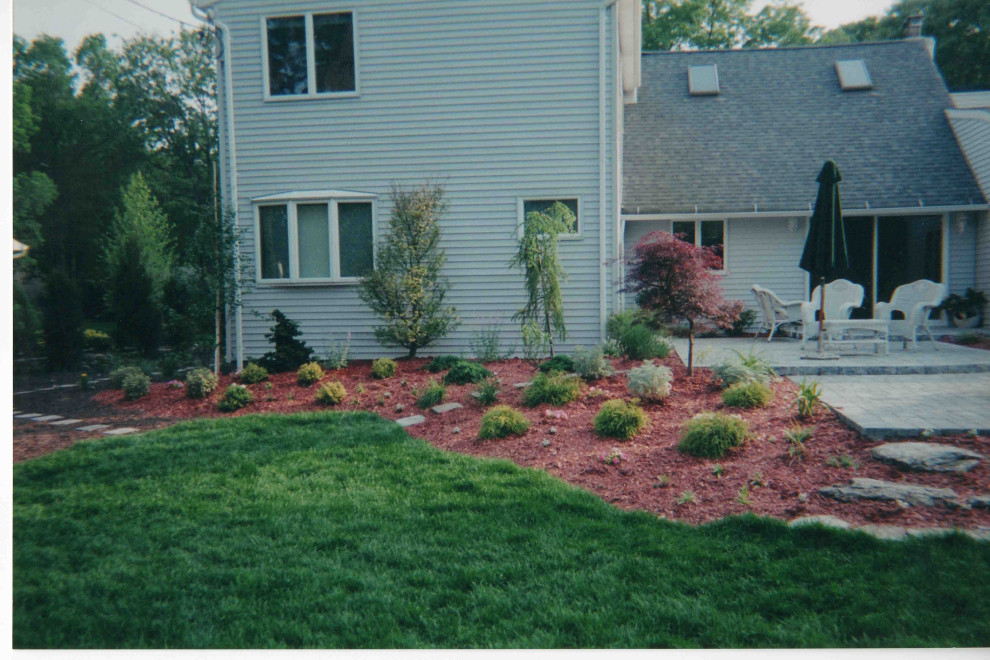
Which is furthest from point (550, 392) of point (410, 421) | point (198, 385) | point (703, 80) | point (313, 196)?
point (703, 80)

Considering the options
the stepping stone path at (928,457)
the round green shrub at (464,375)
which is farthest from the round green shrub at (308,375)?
the stepping stone path at (928,457)

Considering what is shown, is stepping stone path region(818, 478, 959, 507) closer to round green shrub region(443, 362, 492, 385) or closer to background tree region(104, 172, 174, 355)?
round green shrub region(443, 362, 492, 385)

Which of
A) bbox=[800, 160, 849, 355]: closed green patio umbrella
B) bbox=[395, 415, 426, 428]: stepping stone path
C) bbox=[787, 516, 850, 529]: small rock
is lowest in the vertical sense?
bbox=[787, 516, 850, 529]: small rock

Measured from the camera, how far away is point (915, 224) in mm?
11398

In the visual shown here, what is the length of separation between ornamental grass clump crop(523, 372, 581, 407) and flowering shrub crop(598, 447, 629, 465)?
1.19 m

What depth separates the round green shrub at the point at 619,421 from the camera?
14.6ft

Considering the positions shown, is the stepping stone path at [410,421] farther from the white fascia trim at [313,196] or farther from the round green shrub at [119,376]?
the white fascia trim at [313,196]

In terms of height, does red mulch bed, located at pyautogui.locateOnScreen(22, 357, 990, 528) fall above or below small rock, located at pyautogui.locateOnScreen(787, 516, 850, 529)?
above

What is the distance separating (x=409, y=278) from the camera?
7652 mm

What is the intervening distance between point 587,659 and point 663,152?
1090cm

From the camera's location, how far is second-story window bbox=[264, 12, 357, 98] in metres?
8.09

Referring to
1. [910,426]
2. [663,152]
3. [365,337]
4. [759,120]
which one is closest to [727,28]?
[759,120]

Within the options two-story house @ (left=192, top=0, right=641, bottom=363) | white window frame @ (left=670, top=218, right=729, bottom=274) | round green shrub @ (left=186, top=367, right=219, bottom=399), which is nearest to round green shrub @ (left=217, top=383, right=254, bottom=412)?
round green shrub @ (left=186, top=367, right=219, bottom=399)

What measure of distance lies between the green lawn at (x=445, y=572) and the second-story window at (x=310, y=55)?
19.6ft
